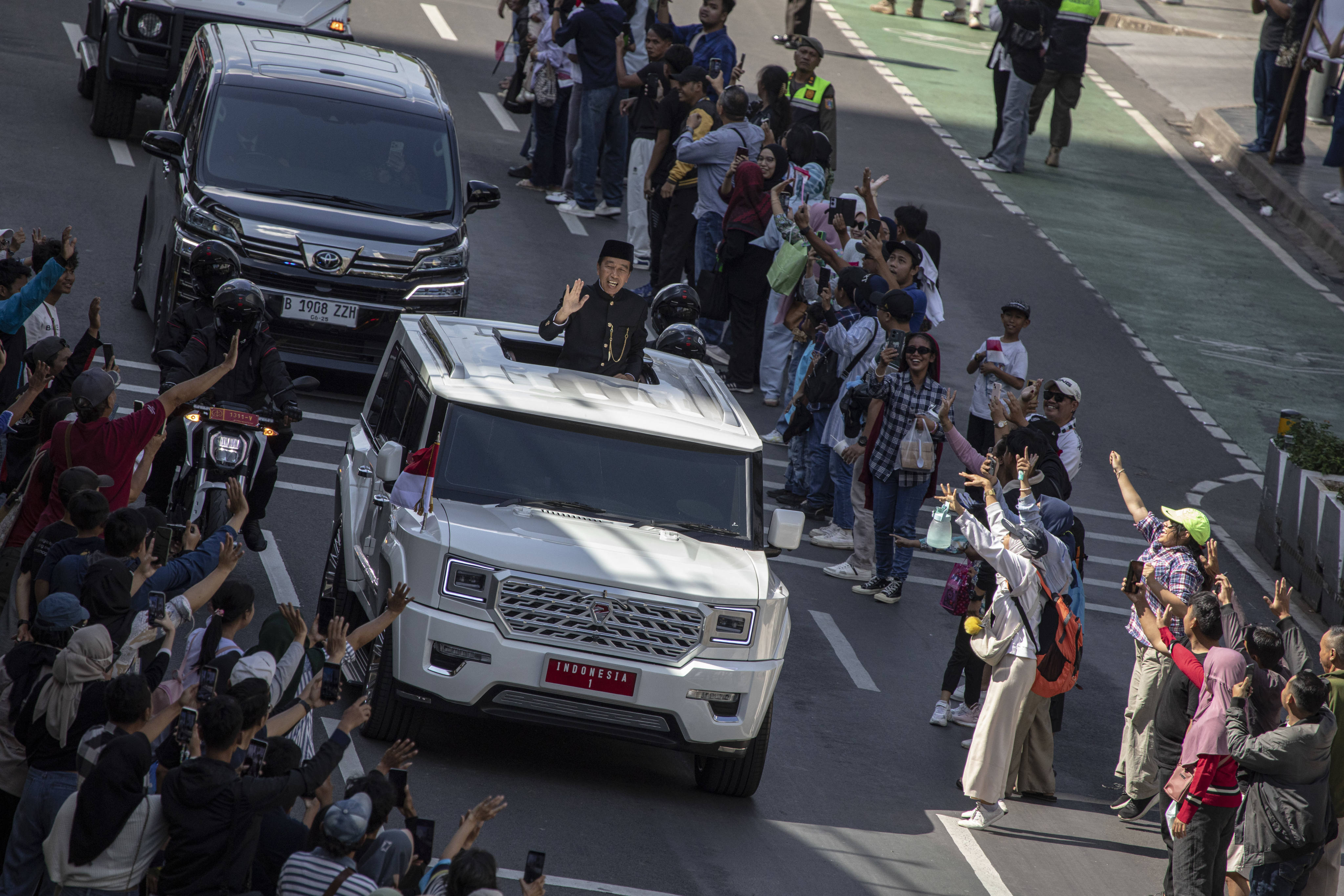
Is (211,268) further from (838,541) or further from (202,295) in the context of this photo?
(838,541)

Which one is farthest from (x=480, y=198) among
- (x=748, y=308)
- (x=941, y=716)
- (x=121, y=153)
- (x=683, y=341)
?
(x=121, y=153)

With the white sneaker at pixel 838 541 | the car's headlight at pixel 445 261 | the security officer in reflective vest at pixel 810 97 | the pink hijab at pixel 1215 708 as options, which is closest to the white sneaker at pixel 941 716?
the pink hijab at pixel 1215 708

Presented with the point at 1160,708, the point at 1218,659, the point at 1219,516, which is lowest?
the point at 1219,516

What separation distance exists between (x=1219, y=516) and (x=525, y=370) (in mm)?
8939

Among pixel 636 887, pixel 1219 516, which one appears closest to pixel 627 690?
pixel 636 887

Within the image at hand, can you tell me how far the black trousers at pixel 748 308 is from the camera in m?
16.2

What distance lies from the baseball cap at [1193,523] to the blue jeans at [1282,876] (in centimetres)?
205

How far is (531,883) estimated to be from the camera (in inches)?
219

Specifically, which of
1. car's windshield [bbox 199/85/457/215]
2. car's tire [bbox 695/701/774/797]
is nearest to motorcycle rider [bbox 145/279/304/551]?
car's tire [bbox 695/701/774/797]

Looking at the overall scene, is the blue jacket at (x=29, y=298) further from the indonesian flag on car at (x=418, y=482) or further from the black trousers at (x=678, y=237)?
the black trousers at (x=678, y=237)

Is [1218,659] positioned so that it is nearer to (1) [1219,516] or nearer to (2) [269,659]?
(2) [269,659]

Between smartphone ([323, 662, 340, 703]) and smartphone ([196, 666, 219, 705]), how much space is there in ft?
1.41

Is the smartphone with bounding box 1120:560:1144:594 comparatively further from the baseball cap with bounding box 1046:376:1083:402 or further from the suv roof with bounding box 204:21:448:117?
the suv roof with bounding box 204:21:448:117

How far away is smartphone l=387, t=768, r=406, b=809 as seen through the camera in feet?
20.1
